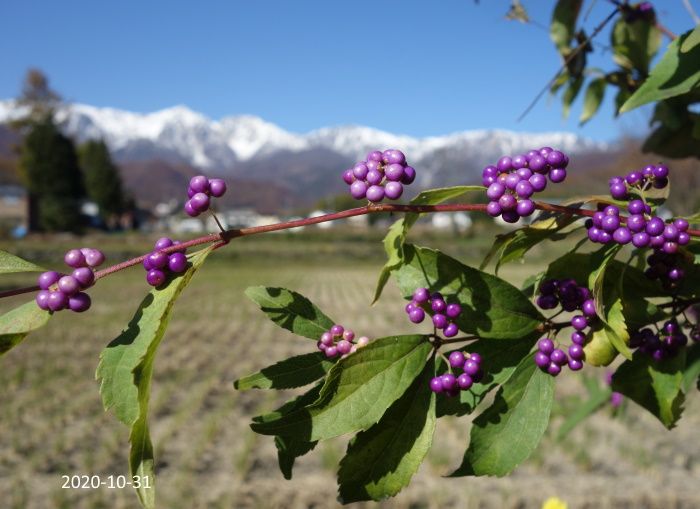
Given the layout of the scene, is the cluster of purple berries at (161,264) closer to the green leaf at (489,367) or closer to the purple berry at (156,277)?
the purple berry at (156,277)

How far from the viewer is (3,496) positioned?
586 centimetres

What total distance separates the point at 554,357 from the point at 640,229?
0.53ft

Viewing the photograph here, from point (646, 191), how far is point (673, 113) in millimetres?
561

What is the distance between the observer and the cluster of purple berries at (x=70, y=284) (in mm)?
499

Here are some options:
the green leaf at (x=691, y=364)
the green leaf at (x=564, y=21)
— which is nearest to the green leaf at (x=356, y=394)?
the green leaf at (x=691, y=364)

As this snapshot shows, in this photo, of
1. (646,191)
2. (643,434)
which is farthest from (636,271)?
(643,434)

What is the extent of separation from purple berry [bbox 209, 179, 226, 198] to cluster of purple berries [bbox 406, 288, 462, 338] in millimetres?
219

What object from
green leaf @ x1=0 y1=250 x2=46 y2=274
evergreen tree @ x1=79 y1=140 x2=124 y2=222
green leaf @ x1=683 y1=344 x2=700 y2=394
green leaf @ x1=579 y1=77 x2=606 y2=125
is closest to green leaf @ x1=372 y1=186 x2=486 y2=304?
green leaf @ x1=0 y1=250 x2=46 y2=274

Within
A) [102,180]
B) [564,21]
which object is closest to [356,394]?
[564,21]

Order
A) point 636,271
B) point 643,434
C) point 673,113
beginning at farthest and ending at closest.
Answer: point 643,434, point 673,113, point 636,271

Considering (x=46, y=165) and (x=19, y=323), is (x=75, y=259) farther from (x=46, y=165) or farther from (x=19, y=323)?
(x=46, y=165)

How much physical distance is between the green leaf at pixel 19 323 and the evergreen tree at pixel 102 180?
61657 millimetres

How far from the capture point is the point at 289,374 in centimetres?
63

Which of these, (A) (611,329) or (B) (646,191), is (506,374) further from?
(B) (646,191)
